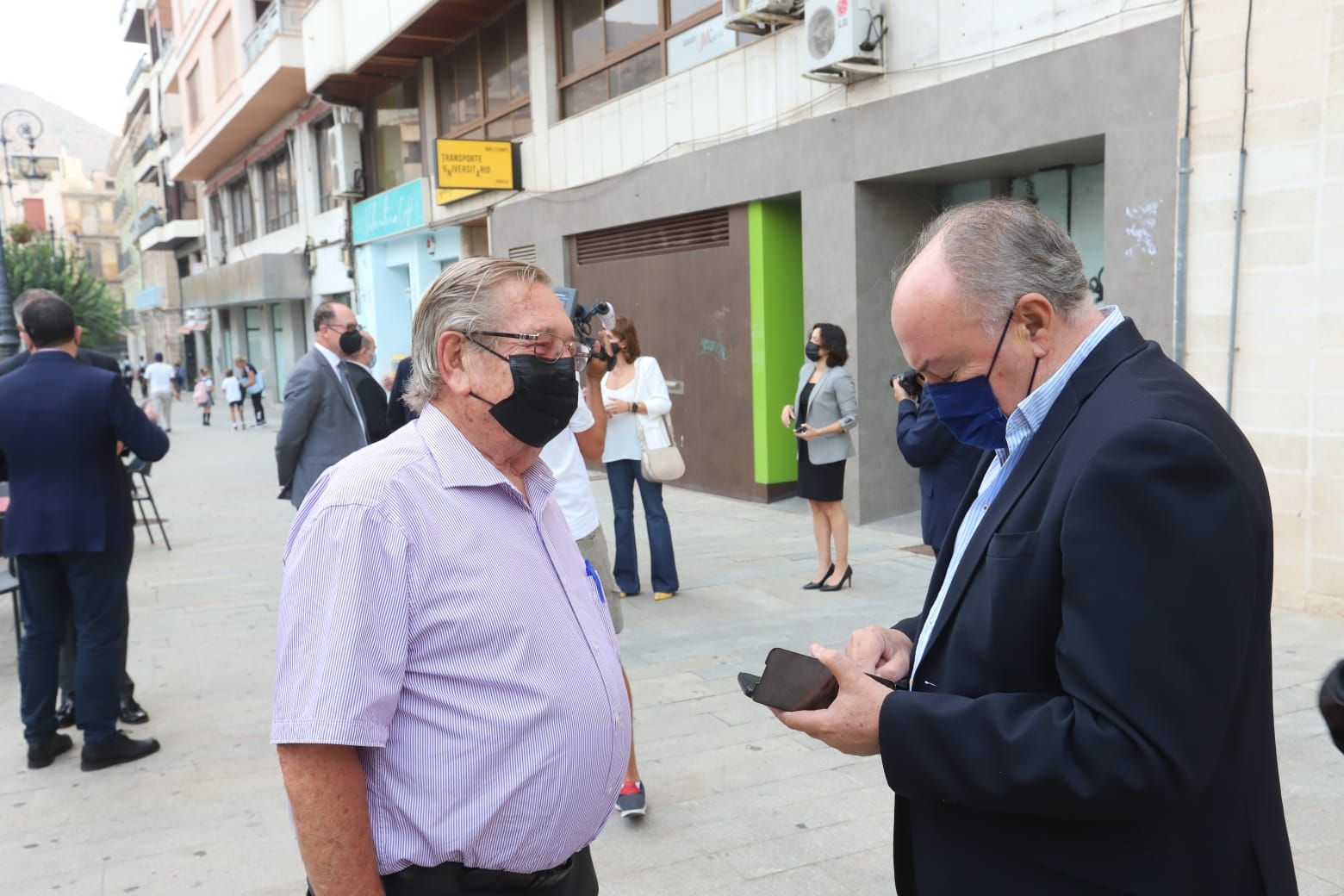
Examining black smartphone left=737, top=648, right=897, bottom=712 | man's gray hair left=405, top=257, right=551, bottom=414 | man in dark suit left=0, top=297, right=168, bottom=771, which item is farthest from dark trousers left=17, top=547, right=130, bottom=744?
black smartphone left=737, top=648, right=897, bottom=712

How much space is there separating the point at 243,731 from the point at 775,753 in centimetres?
258

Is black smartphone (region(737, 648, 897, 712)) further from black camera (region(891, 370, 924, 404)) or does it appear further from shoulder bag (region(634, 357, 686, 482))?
shoulder bag (region(634, 357, 686, 482))

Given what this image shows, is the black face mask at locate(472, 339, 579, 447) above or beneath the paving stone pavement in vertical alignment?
above

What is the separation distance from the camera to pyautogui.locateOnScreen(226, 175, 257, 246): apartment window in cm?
2996

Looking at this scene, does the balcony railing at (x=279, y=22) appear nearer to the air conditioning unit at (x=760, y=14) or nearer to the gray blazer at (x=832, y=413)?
the air conditioning unit at (x=760, y=14)

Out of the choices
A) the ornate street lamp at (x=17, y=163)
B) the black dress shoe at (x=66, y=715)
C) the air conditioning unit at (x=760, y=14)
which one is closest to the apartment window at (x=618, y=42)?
the air conditioning unit at (x=760, y=14)

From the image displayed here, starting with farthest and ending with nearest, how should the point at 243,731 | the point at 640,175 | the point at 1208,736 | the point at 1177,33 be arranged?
the point at 640,175
the point at 1177,33
the point at 243,731
the point at 1208,736

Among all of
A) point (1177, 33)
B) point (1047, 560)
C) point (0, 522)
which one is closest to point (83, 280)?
point (0, 522)

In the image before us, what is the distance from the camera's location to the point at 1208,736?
4.63 feet

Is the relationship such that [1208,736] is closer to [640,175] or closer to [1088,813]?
[1088,813]

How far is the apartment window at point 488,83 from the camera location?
1470 centimetres

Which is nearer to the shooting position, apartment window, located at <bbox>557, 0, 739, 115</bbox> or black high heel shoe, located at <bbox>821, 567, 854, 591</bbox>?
black high heel shoe, located at <bbox>821, 567, 854, 591</bbox>

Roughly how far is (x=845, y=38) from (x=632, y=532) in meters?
4.43

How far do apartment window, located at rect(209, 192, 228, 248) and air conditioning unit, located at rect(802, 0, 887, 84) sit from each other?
28.5m
